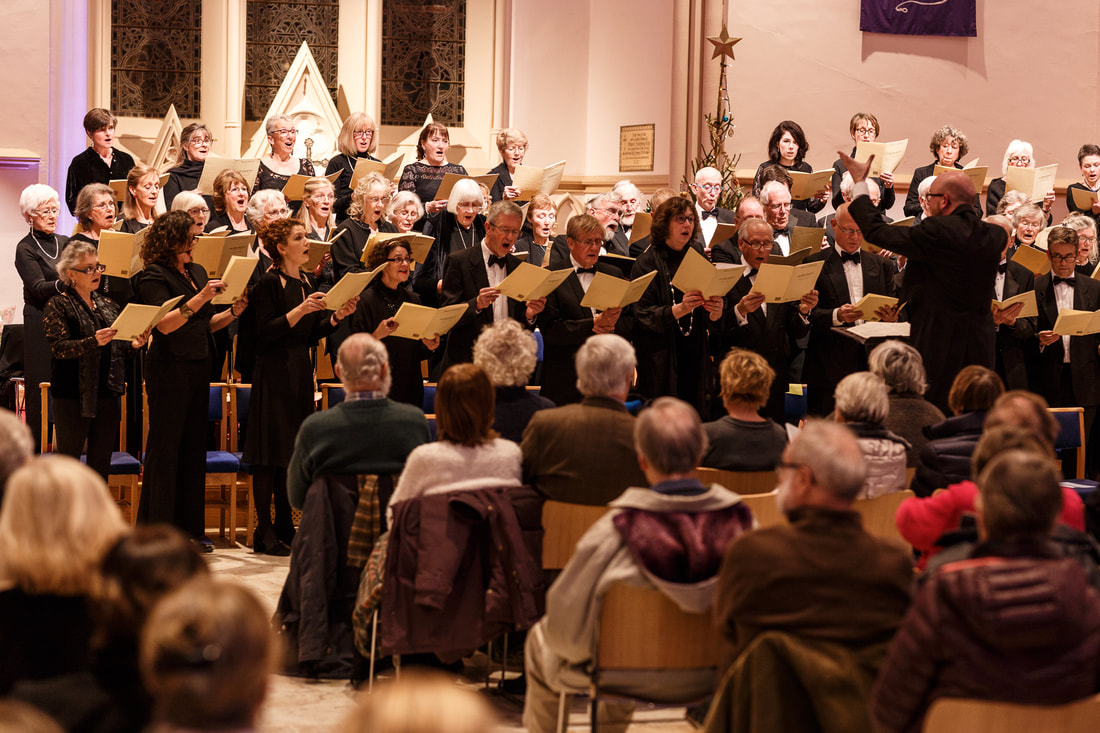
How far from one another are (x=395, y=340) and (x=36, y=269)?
1.80 meters

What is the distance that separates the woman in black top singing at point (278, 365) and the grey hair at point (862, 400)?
2.68m

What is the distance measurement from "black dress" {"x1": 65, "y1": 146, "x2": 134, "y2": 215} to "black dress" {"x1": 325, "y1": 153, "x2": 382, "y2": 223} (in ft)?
4.25

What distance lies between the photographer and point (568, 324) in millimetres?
6148

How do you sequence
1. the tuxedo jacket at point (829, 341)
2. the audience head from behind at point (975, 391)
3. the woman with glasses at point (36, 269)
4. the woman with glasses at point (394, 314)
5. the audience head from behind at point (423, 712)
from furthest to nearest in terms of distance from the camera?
the tuxedo jacket at point (829, 341) → the woman with glasses at point (36, 269) → the woman with glasses at point (394, 314) → the audience head from behind at point (975, 391) → the audience head from behind at point (423, 712)

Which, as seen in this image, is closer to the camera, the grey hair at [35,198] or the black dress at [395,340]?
the black dress at [395,340]

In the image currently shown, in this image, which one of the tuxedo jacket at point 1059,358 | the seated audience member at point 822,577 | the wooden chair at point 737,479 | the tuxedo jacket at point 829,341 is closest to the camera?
the seated audience member at point 822,577

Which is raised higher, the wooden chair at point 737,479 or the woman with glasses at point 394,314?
the woman with glasses at point 394,314

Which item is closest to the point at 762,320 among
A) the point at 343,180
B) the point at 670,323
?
the point at 670,323

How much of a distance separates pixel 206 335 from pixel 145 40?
21.7ft

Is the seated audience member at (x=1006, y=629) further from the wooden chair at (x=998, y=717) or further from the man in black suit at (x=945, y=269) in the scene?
the man in black suit at (x=945, y=269)

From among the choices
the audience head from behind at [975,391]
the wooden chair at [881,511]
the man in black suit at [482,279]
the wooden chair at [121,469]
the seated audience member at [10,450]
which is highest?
the man in black suit at [482,279]

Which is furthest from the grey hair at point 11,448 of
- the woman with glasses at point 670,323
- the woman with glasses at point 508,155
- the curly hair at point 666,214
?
the woman with glasses at point 508,155

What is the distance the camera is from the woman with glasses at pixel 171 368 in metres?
5.54

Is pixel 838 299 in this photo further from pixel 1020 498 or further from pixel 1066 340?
pixel 1020 498
